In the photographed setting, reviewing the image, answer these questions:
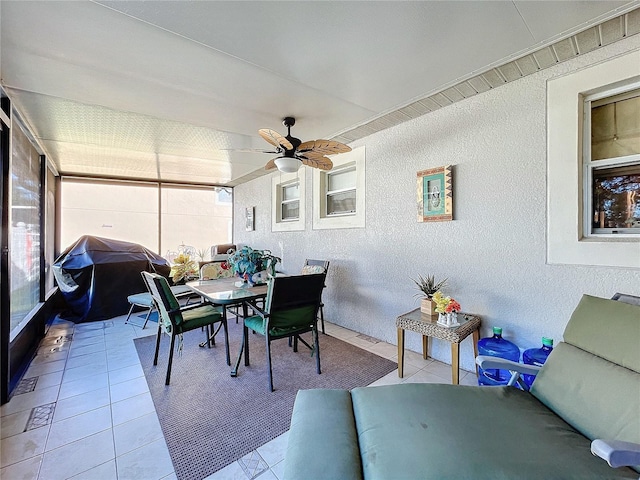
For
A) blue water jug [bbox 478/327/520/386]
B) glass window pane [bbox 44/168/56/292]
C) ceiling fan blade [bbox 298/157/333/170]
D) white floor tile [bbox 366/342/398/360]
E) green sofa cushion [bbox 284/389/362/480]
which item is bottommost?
white floor tile [bbox 366/342/398/360]

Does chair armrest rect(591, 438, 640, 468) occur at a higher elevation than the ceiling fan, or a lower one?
lower

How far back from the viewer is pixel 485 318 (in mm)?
2430

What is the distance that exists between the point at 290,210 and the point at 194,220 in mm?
3063

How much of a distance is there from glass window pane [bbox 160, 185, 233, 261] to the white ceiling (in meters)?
3.31

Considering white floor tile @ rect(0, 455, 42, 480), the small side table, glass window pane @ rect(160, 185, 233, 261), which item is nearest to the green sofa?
the small side table

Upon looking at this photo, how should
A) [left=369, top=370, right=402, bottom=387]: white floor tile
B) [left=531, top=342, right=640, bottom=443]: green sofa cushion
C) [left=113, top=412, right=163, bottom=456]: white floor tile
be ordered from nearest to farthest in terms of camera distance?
[left=531, top=342, right=640, bottom=443]: green sofa cushion
[left=113, top=412, right=163, bottom=456]: white floor tile
[left=369, top=370, right=402, bottom=387]: white floor tile

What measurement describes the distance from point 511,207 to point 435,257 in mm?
815

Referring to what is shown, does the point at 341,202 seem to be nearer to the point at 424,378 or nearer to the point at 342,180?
the point at 342,180

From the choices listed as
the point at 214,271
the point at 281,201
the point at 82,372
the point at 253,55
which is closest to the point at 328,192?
the point at 281,201

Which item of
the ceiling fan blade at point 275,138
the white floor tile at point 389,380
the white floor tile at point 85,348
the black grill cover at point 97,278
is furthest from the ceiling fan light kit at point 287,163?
the black grill cover at point 97,278

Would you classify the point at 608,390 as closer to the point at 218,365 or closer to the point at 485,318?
the point at 485,318

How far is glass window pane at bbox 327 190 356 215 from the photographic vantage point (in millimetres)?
3881

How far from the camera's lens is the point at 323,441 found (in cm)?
110

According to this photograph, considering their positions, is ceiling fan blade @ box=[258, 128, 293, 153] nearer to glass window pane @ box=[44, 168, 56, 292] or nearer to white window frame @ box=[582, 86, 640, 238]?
white window frame @ box=[582, 86, 640, 238]
